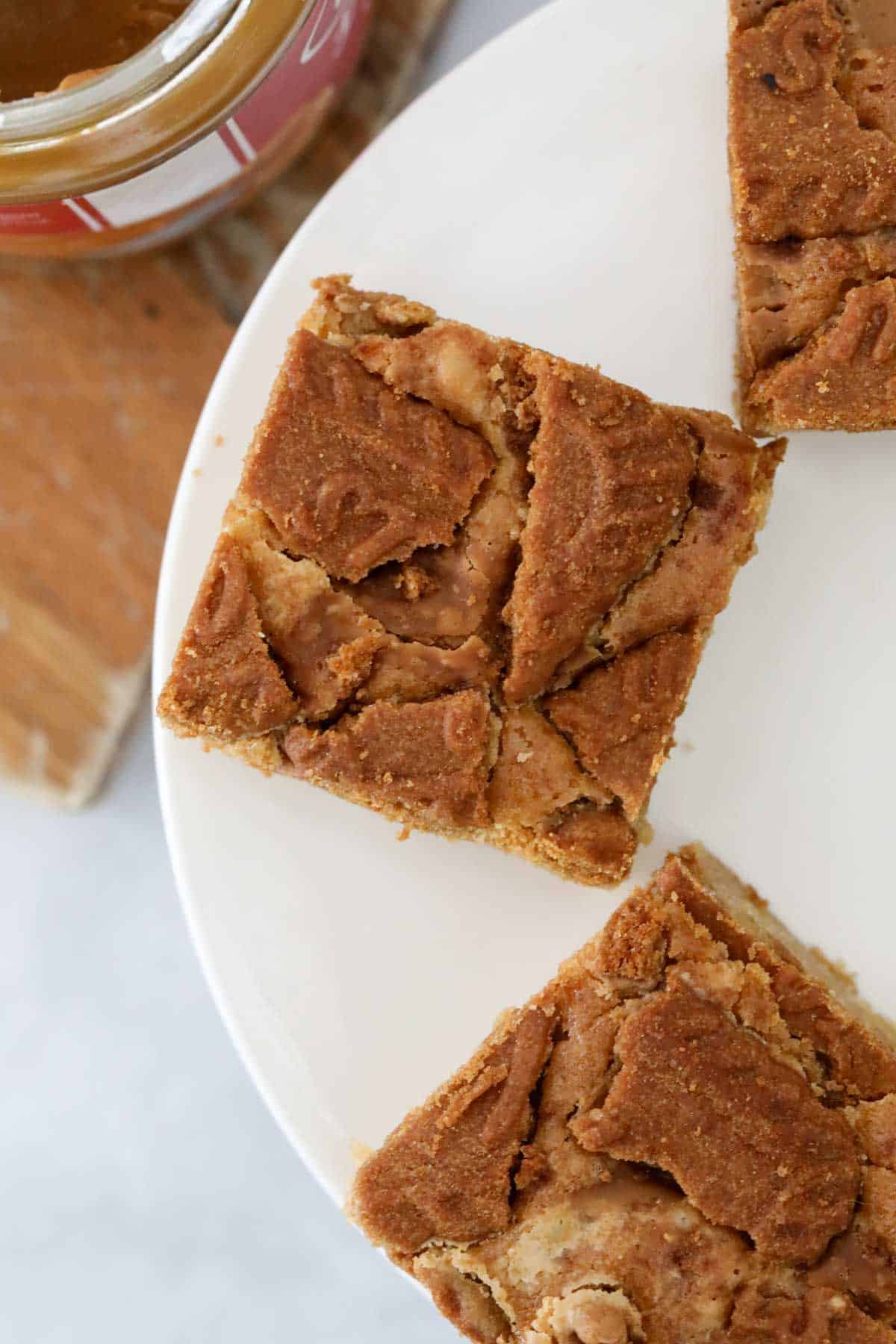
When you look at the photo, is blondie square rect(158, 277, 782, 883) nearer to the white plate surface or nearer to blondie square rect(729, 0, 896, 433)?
blondie square rect(729, 0, 896, 433)

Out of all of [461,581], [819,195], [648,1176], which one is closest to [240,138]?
[461,581]

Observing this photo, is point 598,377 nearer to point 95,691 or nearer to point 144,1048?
point 95,691

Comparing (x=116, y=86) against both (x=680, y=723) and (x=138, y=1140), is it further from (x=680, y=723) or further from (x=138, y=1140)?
(x=138, y=1140)

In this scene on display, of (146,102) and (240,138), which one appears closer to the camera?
(146,102)

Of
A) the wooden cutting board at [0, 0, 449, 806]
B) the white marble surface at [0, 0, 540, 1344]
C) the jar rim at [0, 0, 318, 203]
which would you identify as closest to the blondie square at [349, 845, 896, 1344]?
the white marble surface at [0, 0, 540, 1344]

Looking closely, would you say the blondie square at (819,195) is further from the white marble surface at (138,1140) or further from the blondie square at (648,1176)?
the white marble surface at (138,1140)

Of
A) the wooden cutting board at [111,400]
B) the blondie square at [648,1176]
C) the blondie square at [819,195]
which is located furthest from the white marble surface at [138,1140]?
the blondie square at [819,195]

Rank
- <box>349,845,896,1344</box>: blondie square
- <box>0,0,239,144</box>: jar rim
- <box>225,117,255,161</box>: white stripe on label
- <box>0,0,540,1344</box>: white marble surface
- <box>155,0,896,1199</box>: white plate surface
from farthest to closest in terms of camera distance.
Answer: <box>0,0,540,1344</box>: white marble surface < <box>155,0,896,1199</box>: white plate surface < <box>225,117,255,161</box>: white stripe on label < <box>349,845,896,1344</box>: blondie square < <box>0,0,239,144</box>: jar rim
